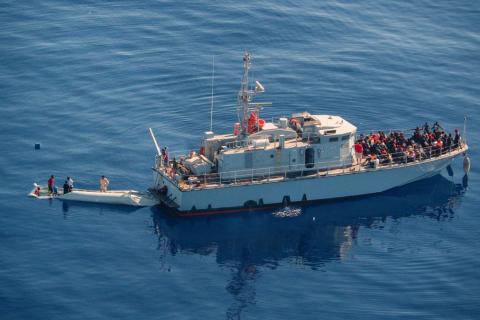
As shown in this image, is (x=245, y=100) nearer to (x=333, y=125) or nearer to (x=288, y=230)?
(x=333, y=125)

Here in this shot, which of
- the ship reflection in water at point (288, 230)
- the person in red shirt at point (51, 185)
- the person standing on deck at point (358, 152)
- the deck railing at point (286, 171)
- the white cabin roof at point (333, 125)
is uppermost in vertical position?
the white cabin roof at point (333, 125)

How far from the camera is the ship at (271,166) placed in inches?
3826

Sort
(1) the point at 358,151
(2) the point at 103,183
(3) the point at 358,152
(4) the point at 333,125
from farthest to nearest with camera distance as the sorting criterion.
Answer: (3) the point at 358,152, (1) the point at 358,151, (4) the point at 333,125, (2) the point at 103,183

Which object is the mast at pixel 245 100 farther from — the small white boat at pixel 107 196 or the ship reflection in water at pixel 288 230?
the small white boat at pixel 107 196

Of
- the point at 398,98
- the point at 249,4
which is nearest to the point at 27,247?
the point at 398,98

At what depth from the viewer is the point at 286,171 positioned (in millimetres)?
98688

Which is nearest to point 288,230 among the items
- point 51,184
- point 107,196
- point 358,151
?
point 358,151

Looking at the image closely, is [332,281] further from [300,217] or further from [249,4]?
[249,4]

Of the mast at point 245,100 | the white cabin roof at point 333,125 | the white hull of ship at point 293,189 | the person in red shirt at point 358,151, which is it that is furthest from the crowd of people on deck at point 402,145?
the mast at point 245,100

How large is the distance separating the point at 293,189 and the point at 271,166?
299 cm

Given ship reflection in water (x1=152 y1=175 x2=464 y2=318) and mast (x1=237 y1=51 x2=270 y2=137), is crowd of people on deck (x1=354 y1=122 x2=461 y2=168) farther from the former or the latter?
mast (x1=237 y1=51 x2=270 y2=137)

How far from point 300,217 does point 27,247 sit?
2516 centimetres

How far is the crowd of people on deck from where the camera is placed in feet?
333

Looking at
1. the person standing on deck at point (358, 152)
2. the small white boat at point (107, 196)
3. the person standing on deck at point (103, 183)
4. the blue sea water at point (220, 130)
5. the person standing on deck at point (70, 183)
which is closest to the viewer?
the blue sea water at point (220, 130)
